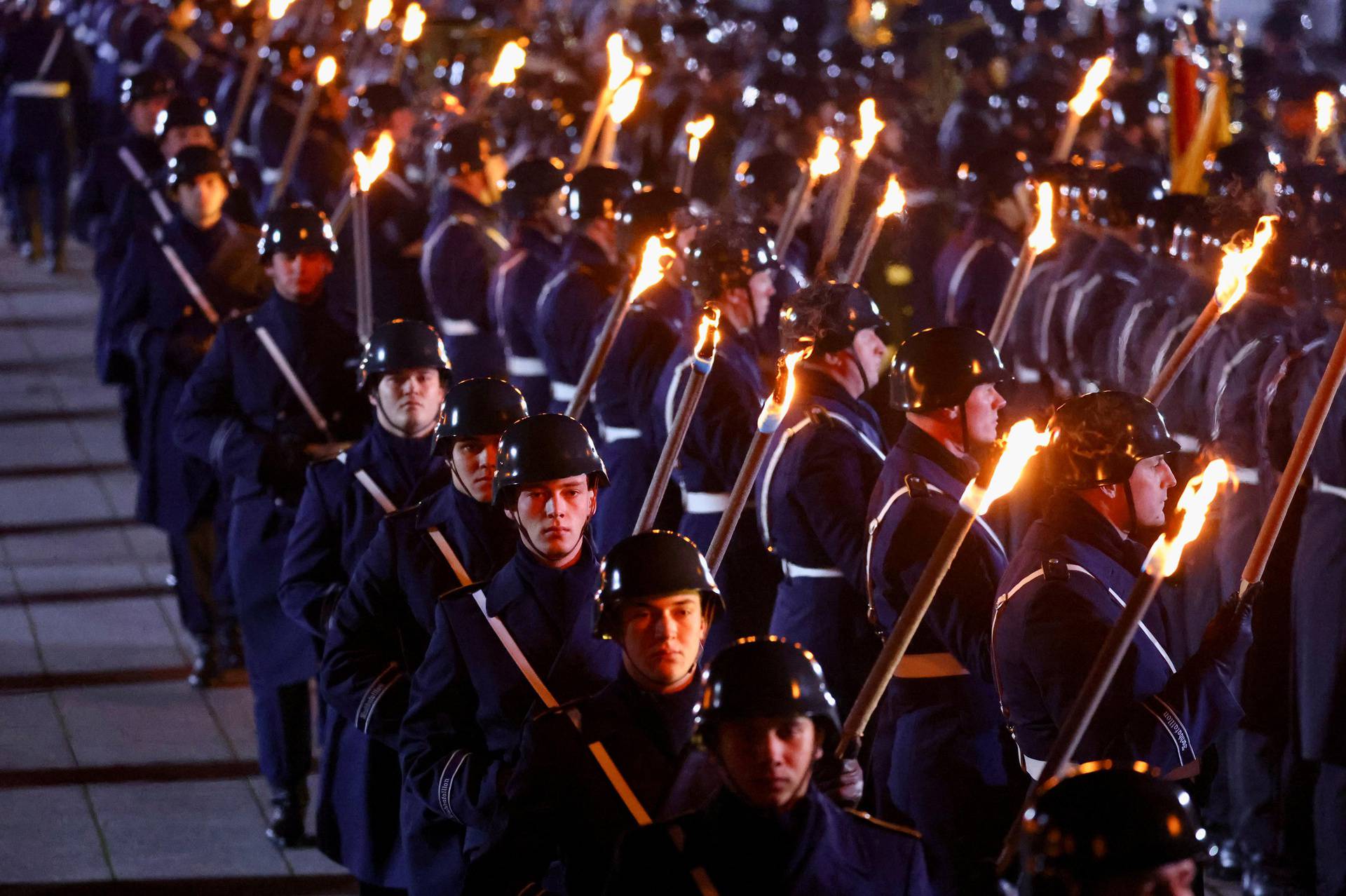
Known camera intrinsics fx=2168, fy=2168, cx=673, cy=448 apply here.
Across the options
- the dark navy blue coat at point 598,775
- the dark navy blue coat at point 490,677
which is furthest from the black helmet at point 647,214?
the dark navy blue coat at point 598,775

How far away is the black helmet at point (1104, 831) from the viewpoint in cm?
332

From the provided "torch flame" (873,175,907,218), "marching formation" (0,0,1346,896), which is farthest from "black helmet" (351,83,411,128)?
"torch flame" (873,175,907,218)

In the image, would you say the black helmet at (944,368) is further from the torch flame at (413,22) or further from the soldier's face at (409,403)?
the torch flame at (413,22)

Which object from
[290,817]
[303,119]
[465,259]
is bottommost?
[290,817]

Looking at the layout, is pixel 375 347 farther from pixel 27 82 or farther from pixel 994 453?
pixel 27 82

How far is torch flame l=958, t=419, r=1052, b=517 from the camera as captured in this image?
13.6 ft

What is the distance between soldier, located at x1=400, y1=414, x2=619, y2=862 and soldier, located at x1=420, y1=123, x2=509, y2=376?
19.4 ft

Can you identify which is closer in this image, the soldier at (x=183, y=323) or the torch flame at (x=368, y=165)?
the torch flame at (x=368, y=165)

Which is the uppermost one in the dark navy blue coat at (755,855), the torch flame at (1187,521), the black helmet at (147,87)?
the torch flame at (1187,521)

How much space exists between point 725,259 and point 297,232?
5.79 feet

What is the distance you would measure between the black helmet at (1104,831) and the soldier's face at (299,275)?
215 inches

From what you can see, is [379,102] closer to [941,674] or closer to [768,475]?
[768,475]

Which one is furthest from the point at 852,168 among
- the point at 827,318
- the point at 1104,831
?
the point at 1104,831

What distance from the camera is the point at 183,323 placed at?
1027cm
